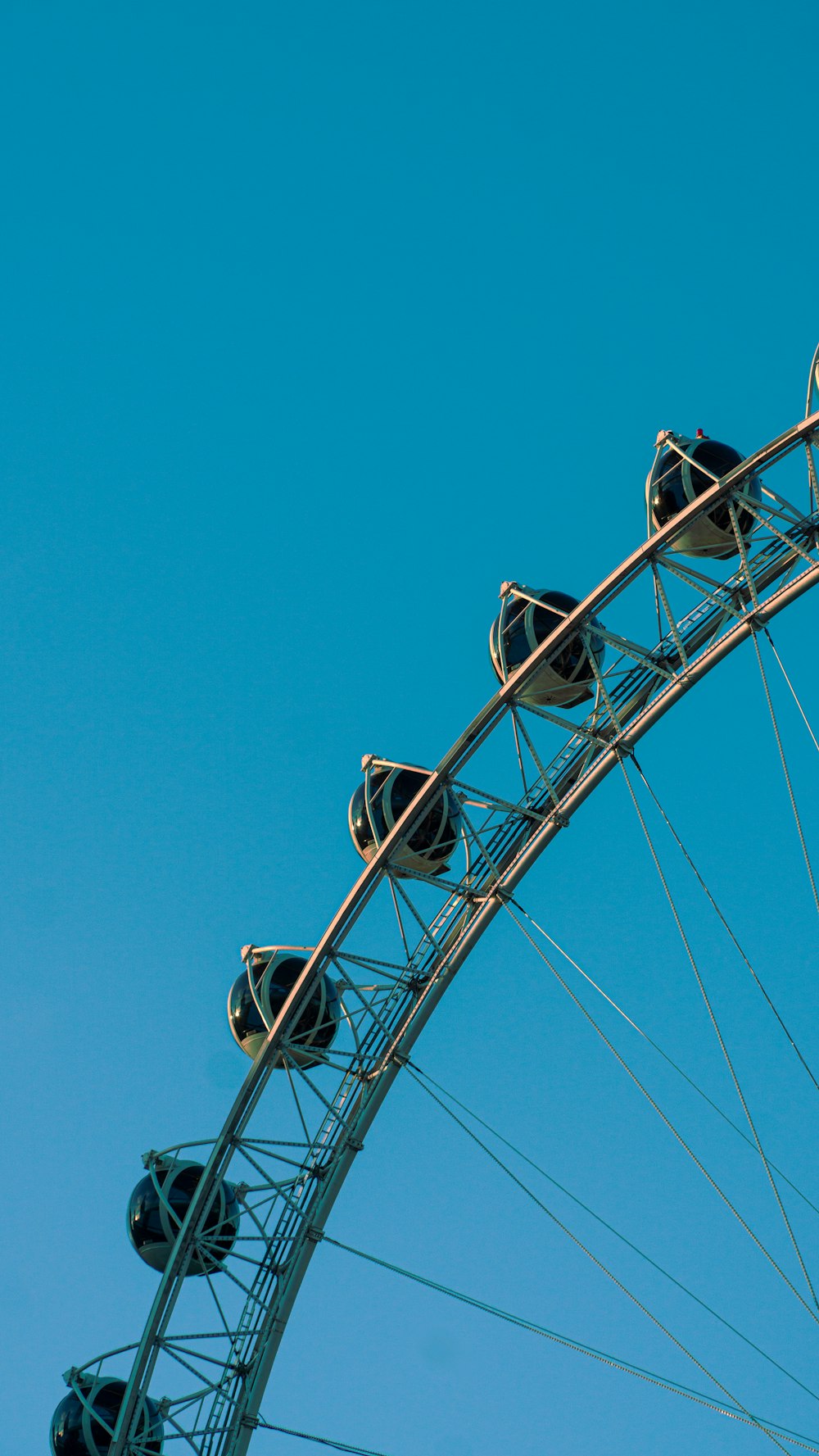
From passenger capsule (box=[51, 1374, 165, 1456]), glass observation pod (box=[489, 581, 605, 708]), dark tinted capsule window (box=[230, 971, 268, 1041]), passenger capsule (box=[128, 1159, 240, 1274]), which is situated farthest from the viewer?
dark tinted capsule window (box=[230, 971, 268, 1041])

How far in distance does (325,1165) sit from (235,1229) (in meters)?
1.41

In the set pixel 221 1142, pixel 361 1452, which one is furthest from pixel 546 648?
pixel 361 1452

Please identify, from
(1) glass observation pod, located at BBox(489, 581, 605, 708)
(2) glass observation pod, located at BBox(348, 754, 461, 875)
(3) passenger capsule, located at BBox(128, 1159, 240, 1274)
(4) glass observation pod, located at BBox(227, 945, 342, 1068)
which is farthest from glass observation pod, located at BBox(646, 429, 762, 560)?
(3) passenger capsule, located at BBox(128, 1159, 240, 1274)

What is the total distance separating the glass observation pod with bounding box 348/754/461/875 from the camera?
864 inches

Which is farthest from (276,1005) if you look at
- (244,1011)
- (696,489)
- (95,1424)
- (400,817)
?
(696,489)

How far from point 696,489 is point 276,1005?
7742mm

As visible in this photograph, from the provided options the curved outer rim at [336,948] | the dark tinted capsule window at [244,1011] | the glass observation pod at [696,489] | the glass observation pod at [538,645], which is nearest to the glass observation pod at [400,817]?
the curved outer rim at [336,948]

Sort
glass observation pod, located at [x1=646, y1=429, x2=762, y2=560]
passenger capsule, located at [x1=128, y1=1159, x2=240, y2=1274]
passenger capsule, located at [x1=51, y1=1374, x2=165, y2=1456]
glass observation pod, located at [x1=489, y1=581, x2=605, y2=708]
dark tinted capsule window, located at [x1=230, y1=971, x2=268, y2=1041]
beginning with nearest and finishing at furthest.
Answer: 1. glass observation pod, located at [x1=646, y1=429, x2=762, y2=560]
2. glass observation pod, located at [x1=489, y1=581, x2=605, y2=708]
3. passenger capsule, located at [x1=51, y1=1374, x2=165, y2=1456]
4. passenger capsule, located at [x1=128, y1=1159, x2=240, y2=1274]
5. dark tinted capsule window, located at [x1=230, y1=971, x2=268, y2=1041]

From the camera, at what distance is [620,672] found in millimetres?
21297

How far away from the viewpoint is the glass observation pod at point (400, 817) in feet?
72.0

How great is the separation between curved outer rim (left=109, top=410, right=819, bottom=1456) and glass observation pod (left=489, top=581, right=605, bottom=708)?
18 centimetres

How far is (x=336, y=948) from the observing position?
72.9ft

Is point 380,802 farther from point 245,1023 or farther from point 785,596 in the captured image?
point 785,596

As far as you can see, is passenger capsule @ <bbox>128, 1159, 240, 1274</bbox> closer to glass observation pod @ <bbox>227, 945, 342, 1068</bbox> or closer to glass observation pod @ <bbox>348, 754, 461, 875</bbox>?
glass observation pod @ <bbox>227, 945, 342, 1068</bbox>
